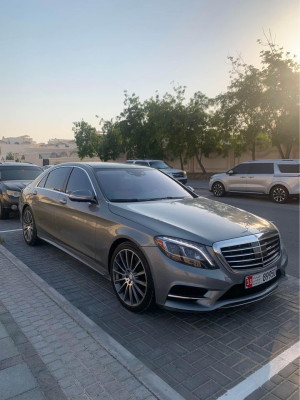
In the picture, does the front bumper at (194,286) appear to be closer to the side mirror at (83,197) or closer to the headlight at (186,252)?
the headlight at (186,252)

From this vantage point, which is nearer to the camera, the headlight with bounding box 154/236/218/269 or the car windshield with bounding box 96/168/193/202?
the headlight with bounding box 154/236/218/269

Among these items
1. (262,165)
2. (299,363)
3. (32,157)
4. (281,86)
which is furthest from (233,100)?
(32,157)

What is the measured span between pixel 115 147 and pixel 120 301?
1374 inches

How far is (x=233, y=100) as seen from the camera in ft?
69.5

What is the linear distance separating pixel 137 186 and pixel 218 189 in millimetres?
11321

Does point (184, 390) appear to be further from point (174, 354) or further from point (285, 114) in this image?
point (285, 114)

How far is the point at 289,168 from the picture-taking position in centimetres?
1305

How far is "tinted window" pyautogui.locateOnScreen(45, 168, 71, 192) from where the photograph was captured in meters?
5.29

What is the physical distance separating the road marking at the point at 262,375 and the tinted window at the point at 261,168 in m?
11.4

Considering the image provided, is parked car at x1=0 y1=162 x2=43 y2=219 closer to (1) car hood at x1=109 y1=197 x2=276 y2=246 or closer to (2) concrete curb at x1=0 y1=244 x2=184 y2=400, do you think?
(2) concrete curb at x1=0 y1=244 x2=184 y2=400

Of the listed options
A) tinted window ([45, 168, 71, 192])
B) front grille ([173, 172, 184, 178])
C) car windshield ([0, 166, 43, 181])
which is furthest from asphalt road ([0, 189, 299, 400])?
front grille ([173, 172, 184, 178])

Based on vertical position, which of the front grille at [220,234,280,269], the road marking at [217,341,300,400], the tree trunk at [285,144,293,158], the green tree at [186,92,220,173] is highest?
the green tree at [186,92,220,173]

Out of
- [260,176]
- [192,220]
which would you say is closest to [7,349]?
[192,220]

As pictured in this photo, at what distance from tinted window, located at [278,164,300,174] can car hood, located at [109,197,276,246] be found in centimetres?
974
